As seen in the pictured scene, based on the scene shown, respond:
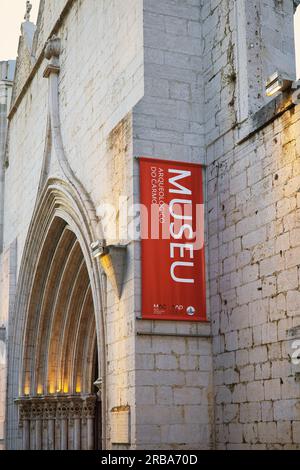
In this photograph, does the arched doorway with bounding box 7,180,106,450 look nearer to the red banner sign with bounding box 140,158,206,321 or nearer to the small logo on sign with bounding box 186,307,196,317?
the red banner sign with bounding box 140,158,206,321

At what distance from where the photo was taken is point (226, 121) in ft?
29.9

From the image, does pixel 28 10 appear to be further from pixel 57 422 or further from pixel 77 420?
pixel 77 420

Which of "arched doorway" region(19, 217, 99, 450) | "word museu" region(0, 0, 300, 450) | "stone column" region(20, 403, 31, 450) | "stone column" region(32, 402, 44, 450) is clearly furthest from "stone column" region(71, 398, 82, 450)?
"word museu" region(0, 0, 300, 450)

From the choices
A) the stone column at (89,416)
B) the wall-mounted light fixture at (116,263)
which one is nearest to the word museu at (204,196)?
the wall-mounted light fixture at (116,263)

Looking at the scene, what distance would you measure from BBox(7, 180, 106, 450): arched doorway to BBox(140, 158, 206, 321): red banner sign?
354 centimetres

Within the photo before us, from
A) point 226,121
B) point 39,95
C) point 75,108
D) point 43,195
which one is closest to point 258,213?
point 226,121

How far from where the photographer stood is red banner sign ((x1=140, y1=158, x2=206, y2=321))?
344 inches

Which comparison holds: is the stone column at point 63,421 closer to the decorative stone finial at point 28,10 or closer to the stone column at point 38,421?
the stone column at point 38,421

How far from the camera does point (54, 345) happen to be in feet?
46.2

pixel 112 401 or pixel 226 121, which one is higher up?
pixel 226 121

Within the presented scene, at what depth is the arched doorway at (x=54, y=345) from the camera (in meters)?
13.2

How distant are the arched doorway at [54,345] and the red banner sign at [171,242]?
11.6 feet
